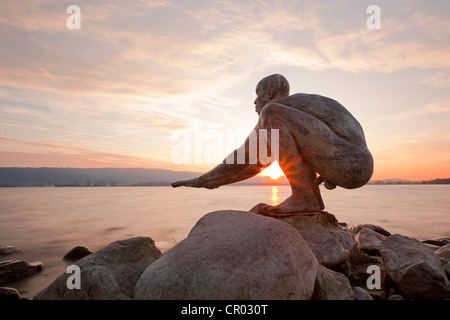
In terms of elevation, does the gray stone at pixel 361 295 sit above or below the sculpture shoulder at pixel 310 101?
below

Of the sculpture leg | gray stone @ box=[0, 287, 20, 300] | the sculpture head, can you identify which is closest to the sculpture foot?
the sculpture leg

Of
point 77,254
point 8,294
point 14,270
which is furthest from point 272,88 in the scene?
point 77,254

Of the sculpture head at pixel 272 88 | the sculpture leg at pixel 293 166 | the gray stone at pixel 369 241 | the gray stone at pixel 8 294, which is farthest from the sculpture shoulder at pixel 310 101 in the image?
the gray stone at pixel 8 294

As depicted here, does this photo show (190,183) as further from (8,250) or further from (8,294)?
(8,250)

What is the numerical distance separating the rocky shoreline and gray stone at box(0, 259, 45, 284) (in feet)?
3.58

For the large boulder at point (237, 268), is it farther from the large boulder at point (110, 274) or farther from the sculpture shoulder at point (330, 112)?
the sculpture shoulder at point (330, 112)

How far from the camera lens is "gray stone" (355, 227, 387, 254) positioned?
3.86 meters

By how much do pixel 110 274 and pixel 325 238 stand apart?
2281 mm

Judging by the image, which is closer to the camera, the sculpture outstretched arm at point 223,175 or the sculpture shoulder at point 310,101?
the sculpture shoulder at point 310,101

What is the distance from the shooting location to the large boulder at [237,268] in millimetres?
1913

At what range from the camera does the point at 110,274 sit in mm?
2490

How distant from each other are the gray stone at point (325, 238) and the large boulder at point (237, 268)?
691 millimetres

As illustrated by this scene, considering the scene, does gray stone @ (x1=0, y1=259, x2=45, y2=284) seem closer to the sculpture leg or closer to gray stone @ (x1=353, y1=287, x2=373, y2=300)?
the sculpture leg
